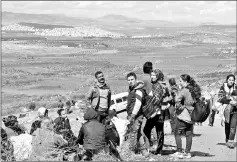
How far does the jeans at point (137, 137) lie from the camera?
7.26m

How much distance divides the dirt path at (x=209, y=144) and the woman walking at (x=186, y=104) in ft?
1.59

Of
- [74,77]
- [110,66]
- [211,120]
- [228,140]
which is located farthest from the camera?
[110,66]

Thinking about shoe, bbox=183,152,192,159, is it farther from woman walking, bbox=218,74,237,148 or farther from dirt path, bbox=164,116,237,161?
woman walking, bbox=218,74,237,148

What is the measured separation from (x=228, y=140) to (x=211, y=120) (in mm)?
2640

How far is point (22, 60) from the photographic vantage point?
6125 cm

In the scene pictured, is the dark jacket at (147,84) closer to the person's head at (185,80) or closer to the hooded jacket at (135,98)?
the hooded jacket at (135,98)

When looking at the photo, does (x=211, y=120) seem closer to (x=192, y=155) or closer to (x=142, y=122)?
(x=192, y=155)

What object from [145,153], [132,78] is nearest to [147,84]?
[132,78]

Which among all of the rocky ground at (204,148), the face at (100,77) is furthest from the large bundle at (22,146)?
the face at (100,77)

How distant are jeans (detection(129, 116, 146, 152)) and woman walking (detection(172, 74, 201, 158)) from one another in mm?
623

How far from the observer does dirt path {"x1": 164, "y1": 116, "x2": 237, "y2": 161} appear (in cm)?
786

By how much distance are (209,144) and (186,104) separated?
2063mm

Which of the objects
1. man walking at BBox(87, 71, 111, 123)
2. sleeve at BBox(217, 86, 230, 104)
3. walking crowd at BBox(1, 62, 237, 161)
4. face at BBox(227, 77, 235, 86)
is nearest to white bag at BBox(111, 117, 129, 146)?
walking crowd at BBox(1, 62, 237, 161)

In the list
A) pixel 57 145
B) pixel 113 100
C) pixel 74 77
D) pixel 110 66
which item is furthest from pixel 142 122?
pixel 110 66
